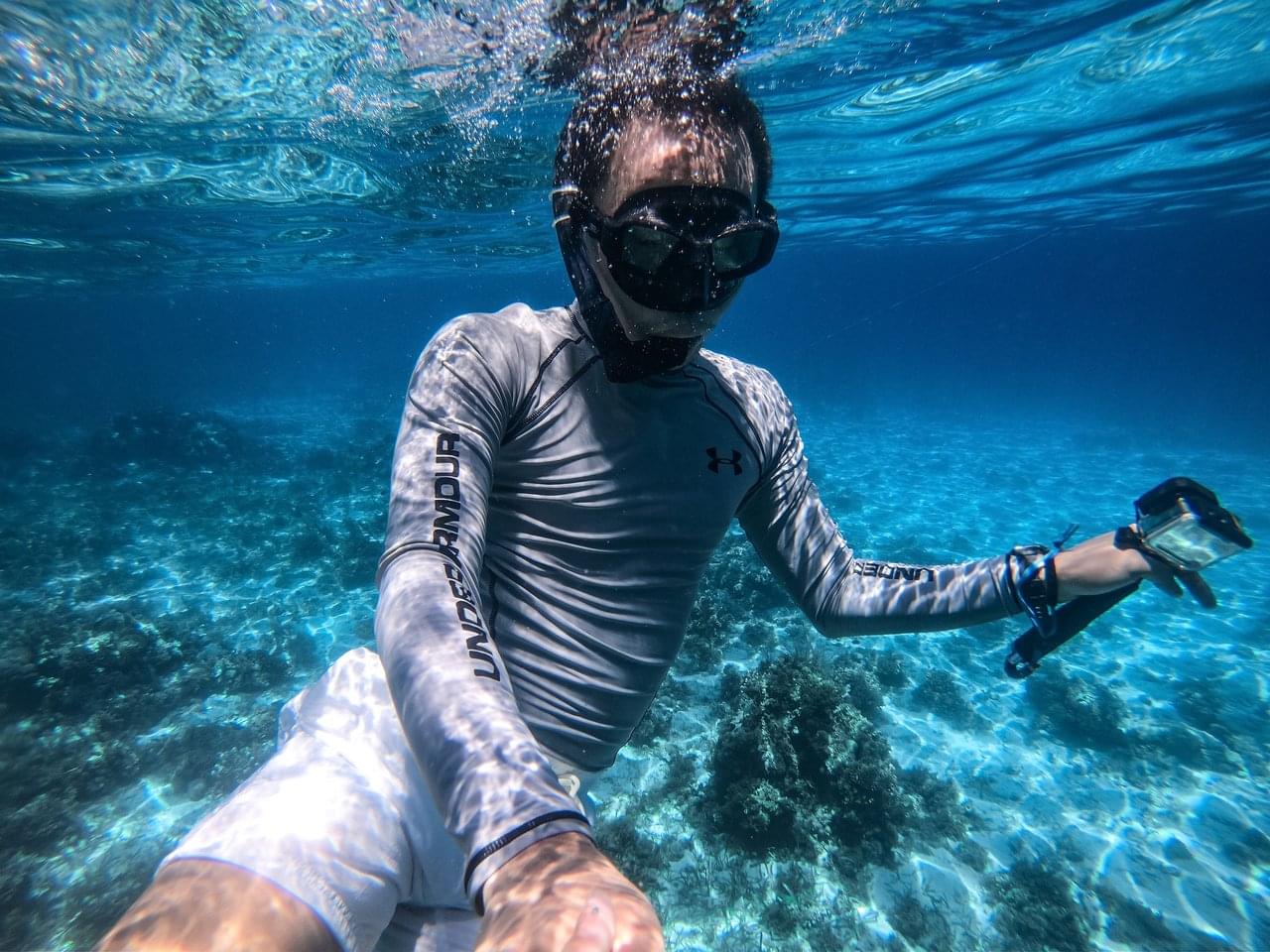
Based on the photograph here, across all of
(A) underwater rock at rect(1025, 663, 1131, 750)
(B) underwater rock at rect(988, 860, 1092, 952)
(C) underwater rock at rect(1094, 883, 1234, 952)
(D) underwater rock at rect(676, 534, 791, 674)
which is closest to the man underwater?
(B) underwater rock at rect(988, 860, 1092, 952)

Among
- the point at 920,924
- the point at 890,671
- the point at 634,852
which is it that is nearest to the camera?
the point at 920,924

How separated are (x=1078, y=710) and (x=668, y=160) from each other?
9912 millimetres

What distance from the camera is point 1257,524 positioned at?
17156mm

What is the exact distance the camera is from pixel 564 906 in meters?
0.90

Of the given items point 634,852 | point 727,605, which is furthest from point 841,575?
point 727,605

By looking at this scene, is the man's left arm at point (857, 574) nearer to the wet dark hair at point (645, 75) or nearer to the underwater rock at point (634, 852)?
the wet dark hair at point (645, 75)

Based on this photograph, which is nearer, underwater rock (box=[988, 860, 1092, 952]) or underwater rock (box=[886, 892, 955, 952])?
underwater rock (box=[886, 892, 955, 952])

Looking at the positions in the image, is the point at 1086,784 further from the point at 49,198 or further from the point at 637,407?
the point at 49,198

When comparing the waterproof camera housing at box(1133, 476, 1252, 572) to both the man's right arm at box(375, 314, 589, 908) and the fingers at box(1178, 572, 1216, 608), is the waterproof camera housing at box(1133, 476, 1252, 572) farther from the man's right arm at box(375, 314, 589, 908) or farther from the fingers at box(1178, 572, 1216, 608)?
the man's right arm at box(375, 314, 589, 908)

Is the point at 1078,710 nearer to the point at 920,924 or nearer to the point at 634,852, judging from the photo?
the point at 920,924

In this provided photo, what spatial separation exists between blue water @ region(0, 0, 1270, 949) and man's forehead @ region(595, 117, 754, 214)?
586 centimetres

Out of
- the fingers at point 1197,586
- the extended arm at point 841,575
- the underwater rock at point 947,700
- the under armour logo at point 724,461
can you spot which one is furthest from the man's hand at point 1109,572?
the underwater rock at point 947,700

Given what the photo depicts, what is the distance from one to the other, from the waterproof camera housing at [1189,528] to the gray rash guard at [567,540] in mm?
507

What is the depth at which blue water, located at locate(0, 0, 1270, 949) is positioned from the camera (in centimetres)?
582
